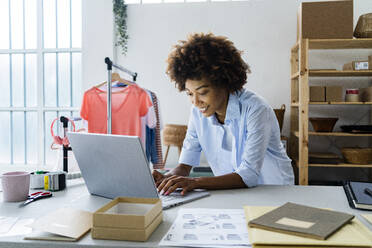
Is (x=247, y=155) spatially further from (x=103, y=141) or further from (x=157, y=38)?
(x=157, y=38)

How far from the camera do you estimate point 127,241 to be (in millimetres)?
793

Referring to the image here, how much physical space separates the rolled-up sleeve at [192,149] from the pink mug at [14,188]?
0.77 metres

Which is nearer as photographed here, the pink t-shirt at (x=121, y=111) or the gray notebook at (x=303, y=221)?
the gray notebook at (x=303, y=221)

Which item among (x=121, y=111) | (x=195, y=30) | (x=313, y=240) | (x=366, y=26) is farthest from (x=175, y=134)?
(x=313, y=240)

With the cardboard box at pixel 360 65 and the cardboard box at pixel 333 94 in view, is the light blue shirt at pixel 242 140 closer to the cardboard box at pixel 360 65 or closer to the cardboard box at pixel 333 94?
the cardboard box at pixel 333 94

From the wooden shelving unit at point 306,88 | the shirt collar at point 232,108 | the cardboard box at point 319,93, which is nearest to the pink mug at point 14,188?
the shirt collar at point 232,108

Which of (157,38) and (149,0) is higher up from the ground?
(149,0)

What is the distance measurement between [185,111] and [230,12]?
1.29 m

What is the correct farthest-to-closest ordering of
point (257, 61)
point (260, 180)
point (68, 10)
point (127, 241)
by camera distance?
point (68, 10)
point (257, 61)
point (260, 180)
point (127, 241)

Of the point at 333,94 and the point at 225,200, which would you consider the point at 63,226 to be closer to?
the point at 225,200

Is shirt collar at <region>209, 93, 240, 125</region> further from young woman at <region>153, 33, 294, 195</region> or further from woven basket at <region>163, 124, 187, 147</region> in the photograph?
woven basket at <region>163, 124, 187, 147</region>

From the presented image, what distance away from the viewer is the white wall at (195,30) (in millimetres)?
3881

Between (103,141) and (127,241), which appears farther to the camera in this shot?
(103,141)

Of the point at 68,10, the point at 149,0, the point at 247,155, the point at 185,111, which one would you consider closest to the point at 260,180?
the point at 247,155
